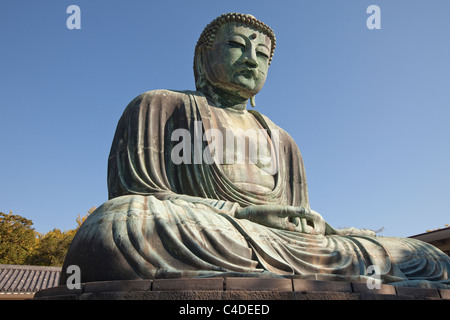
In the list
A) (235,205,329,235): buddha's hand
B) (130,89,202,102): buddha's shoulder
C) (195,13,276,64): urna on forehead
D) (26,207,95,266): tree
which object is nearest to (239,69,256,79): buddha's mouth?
(195,13,276,64): urna on forehead

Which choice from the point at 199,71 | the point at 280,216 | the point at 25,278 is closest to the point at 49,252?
the point at 25,278

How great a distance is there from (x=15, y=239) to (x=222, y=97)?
18226 mm

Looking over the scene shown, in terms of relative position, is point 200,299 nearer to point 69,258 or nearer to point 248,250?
point 248,250

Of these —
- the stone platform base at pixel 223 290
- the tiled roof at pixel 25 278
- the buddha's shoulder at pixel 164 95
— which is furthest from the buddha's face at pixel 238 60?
the tiled roof at pixel 25 278

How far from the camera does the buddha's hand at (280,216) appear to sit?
454 cm

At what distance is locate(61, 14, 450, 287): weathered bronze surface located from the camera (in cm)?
364

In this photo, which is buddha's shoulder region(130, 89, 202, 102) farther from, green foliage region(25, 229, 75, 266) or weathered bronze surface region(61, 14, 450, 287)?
green foliage region(25, 229, 75, 266)

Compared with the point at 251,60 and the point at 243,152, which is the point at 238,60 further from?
the point at 243,152

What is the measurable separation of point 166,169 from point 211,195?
73 cm

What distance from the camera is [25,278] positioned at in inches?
543

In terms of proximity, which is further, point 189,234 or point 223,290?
point 189,234

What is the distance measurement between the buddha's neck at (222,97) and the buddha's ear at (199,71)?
110 millimetres

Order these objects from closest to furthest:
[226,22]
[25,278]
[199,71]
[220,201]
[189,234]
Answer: [189,234] < [220,201] < [226,22] < [199,71] < [25,278]

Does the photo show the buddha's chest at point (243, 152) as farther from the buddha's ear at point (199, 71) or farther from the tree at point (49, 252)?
the tree at point (49, 252)
